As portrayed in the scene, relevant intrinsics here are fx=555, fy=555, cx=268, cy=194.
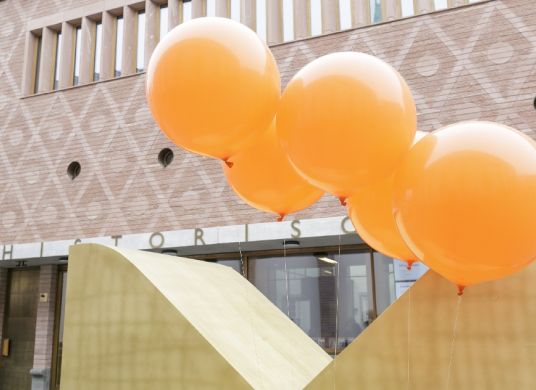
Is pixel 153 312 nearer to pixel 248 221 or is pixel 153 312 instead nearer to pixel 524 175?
pixel 524 175

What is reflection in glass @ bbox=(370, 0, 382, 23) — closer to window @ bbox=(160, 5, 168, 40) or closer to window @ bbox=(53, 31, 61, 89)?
window @ bbox=(160, 5, 168, 40)

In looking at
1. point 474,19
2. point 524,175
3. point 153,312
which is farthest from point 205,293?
point 474,19

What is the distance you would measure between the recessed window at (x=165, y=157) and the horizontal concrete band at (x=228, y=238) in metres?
1.36

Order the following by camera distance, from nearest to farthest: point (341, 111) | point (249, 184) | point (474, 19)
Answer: point (341, 111) < point (249, 184) < point (474, 19)

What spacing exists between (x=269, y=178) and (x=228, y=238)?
234 inches

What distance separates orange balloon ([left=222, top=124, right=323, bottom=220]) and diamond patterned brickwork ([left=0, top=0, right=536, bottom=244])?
5.41 metres

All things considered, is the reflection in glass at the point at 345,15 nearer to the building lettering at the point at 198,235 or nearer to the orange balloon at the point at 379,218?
the building lettering at the point at 198,235

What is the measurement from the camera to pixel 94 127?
10.7 meters

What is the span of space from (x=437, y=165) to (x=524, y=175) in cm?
33

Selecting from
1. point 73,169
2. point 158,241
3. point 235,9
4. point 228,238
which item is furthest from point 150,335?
point 73,169

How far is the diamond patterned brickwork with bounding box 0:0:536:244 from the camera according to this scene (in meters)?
8.11

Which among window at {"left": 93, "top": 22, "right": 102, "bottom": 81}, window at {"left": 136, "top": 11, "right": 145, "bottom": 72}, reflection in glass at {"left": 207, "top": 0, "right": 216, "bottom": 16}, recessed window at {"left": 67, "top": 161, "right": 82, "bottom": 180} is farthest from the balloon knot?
window at {"left": 93, "top": 22, "right": 102, "bottom": 81}

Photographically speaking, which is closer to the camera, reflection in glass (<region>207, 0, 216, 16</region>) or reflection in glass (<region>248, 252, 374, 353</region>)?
reflection in glass (<region>248, 252, 374, 353</region>)

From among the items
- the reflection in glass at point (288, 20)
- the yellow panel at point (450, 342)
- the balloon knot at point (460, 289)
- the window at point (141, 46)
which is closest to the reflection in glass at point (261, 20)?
the reflection in glass at point (288, 20)
